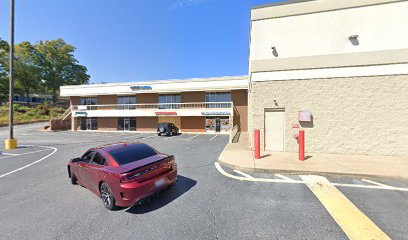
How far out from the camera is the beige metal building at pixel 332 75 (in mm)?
8500

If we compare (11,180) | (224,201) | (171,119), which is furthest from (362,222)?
(171,119)

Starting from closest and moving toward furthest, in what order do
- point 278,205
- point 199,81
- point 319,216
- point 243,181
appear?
point 319,216 → point 278,205 → point 243,181 → point 199,81

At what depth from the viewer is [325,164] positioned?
7.08m

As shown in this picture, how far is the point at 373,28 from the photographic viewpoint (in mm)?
8633

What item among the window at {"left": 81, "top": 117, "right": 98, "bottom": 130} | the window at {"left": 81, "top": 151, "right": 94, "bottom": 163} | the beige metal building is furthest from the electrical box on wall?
the window at {"left": 81, "top": 117, "right": 98, "bottom": 130}

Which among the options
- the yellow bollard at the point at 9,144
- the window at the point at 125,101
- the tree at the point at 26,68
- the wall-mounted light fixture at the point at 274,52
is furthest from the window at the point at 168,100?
the tree at the point at 26,68

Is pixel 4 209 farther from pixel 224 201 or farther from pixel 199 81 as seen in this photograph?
pixel 199 81

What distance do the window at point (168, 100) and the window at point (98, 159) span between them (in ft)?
69.6

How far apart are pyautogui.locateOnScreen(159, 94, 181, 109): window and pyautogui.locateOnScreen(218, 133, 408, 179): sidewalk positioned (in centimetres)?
1889

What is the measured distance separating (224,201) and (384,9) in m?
10.9

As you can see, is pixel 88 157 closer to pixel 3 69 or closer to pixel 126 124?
pixel 126 124

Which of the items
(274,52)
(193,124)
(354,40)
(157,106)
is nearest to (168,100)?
(157,106)

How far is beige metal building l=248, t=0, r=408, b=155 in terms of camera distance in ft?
27.9

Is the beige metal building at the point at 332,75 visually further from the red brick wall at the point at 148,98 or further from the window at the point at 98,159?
the red brick wall at the point at 148,98
